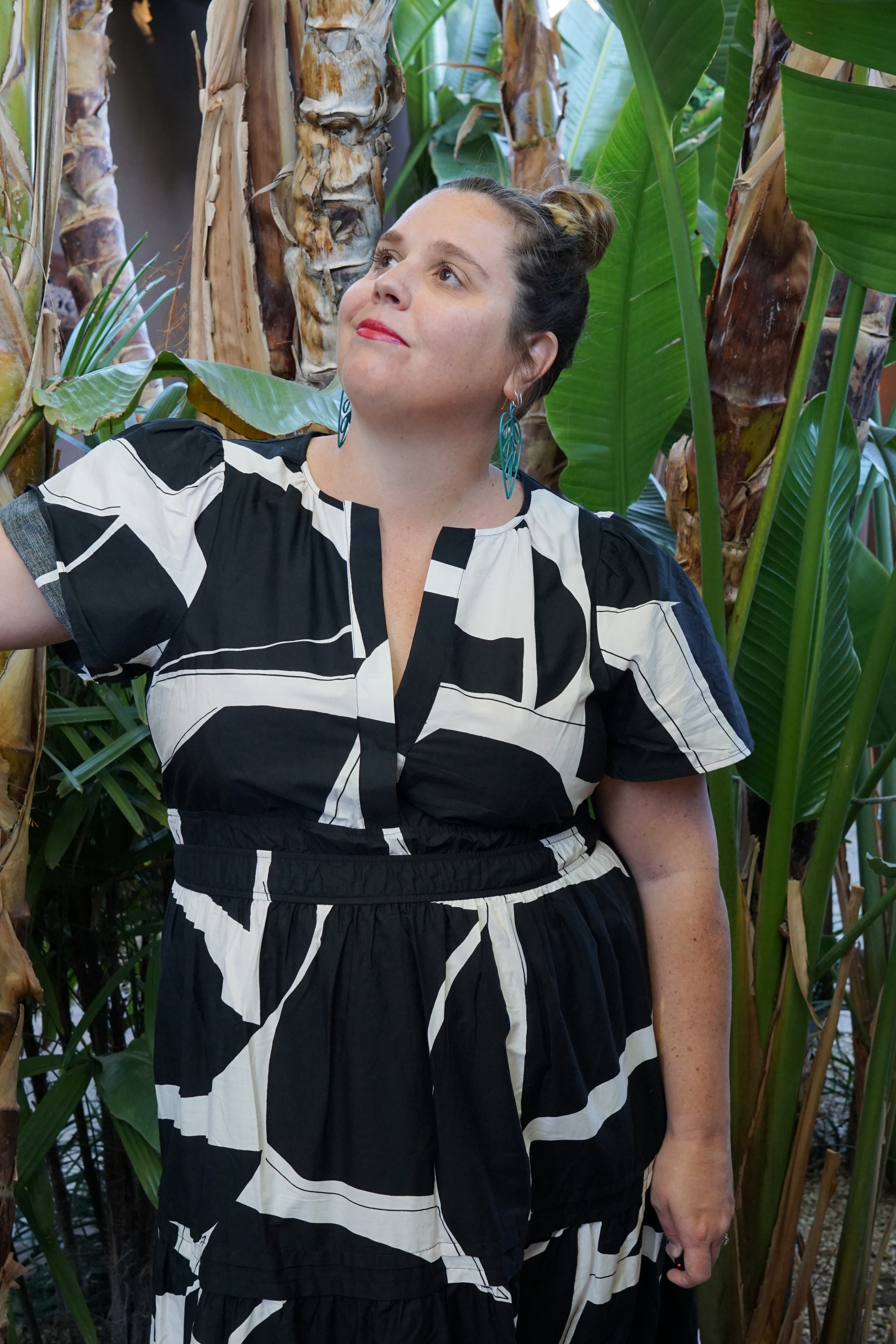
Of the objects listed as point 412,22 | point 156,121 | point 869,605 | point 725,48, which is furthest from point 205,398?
point 156,121

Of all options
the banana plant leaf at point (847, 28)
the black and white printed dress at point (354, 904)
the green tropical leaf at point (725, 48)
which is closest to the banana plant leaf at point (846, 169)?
the banana plant leaf at point (847, 28)

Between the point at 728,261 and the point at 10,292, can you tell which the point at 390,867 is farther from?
the point at 728,261

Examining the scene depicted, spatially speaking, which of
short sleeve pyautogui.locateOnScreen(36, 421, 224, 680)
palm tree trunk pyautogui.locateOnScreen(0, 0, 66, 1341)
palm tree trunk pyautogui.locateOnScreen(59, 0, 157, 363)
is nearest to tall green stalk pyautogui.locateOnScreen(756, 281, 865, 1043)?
short sleeve pyautogui.locateOnScreen(36, 421, 224, 680)

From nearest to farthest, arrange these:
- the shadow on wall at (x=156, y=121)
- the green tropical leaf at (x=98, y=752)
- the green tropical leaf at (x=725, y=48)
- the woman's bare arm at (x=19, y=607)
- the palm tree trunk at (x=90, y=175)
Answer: the woman's bare arm at (x=19, y=607) < the green tropical leaf at (x=98, y=752) < the green tropical leaf at (x=725, y=48) < the palm tree trunk at (x=90, y=175) < the shadow on wall at (x=156, y=121)

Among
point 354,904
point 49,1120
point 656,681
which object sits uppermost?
point 656,681

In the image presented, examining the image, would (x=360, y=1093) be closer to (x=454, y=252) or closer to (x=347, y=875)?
(x=347, y=875)

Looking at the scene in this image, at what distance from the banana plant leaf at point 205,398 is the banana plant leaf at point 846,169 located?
530 millimetres

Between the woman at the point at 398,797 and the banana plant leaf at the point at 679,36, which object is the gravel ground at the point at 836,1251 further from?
the banana plant leaf at the point at 679,36

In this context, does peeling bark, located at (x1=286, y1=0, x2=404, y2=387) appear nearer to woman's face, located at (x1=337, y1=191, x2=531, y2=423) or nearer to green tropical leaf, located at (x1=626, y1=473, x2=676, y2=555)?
woman's face, located at (x1=337, y1=191, x2=531, y2=423)

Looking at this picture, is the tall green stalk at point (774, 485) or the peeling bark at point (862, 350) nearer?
the tall green stalk at point (774, 485)

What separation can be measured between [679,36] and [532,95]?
2.00 ft

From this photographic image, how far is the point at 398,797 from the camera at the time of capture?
3.25 feet

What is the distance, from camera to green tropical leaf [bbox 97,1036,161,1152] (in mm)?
1295

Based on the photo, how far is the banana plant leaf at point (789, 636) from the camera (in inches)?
61.5
